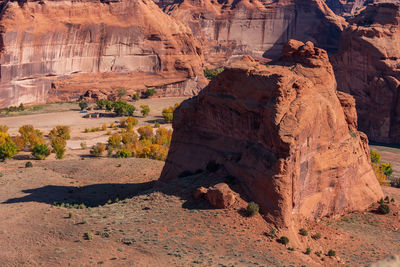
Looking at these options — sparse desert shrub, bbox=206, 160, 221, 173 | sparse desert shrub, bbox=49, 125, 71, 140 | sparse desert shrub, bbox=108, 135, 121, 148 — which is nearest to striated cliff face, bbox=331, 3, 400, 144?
sparse desert shrub, bbox=108, 135, 121, 148

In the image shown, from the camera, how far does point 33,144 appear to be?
51.3 m

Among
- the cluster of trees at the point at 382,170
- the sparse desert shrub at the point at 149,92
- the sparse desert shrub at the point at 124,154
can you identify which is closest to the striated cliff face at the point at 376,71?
the cluster of trees at the point at 382,170

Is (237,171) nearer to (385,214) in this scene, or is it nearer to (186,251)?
(186,251)

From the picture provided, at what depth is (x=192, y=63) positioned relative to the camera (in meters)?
95.2

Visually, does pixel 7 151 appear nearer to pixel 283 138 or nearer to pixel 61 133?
pixel 61 133

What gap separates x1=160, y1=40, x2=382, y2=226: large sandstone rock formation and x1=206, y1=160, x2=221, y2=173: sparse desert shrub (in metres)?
0.39

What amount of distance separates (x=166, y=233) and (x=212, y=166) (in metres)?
6.12

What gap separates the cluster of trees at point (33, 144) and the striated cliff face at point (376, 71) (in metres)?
49.0

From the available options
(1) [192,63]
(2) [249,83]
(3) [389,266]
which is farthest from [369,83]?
(3) [389,266]

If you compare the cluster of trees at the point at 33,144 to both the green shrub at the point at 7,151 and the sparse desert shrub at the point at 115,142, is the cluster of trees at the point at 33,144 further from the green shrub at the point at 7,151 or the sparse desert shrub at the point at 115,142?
the sparse desert shrub at the point at 115,142

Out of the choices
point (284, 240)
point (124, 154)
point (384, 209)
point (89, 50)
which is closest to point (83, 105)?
point (89, 50)

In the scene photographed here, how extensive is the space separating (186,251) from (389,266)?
13.1 m

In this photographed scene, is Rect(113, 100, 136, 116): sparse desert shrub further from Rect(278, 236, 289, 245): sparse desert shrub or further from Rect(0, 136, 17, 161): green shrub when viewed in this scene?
Rect(278, 236, 289, 245): sparse desert shrub

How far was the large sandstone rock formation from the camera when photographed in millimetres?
22844
